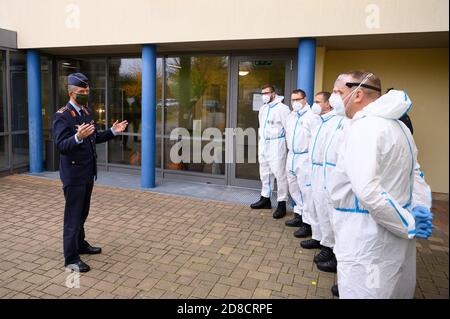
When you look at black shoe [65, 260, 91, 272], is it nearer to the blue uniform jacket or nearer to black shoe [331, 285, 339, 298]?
the blue uniform jacket

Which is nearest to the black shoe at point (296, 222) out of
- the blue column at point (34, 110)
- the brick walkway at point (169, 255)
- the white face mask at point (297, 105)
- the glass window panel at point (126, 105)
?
the brick walkway at point (169, 255)

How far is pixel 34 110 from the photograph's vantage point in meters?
8.48

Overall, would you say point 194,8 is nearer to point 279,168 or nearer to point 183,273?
point 279,168

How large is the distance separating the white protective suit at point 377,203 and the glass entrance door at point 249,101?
4.69m

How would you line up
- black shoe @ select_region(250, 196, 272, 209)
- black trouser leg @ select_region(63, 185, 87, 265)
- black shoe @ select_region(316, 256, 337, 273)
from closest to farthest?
black trouser leg @ select_region(63, 185, 87, 265) < black shoe @ select_region(316, 256, 337, 273) < black shoe @ select_region(250, 196, 272, 209)

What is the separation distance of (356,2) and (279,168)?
2617mm

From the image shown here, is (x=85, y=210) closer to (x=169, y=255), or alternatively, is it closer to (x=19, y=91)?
(x=169, y=255)

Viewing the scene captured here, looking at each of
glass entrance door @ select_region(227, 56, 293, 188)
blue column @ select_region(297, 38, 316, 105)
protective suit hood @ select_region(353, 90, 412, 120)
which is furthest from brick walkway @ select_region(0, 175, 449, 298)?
blue column @ select_region(297, 38, 316, 105)

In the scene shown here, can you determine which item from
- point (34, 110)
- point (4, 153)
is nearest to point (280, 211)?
point (34, 110)

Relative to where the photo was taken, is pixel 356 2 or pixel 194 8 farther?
pixel 194 8

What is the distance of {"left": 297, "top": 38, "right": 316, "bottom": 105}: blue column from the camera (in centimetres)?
600

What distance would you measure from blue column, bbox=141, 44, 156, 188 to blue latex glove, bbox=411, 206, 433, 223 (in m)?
5.60
